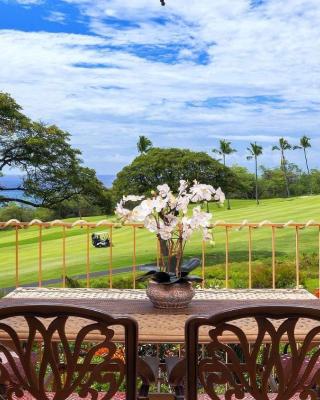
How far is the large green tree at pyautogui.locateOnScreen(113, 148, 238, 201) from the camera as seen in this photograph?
63.0 feet

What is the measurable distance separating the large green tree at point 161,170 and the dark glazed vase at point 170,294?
1627 cm

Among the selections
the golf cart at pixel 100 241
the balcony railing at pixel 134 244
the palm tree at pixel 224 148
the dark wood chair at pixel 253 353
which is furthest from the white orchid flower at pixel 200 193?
the palm tree at pixel 224 148

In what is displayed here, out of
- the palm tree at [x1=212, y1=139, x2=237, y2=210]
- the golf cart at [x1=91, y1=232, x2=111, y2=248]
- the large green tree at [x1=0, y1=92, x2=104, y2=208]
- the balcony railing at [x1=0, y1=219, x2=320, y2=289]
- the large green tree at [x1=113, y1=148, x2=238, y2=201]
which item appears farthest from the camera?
the palm tree at [x1=212, y1=139, x2=237, y2=210]

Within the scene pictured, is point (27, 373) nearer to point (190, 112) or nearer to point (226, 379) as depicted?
point (226, 379)

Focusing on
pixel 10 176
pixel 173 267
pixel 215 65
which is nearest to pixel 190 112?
pixel 215 65

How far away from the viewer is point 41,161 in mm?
12930

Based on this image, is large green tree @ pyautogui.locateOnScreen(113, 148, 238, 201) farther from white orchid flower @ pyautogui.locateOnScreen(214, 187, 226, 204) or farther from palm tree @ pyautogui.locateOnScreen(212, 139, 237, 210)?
white orchid flower @ pyautogui.locateOnScreen(214, 187, 226, 204)

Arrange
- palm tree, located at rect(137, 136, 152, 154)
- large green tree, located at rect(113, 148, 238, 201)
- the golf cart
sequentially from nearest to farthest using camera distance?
large green tree, located at rect(113, 148, 238, 201) → the golf cart → palm tree, located at rect(137, 136, 152, 154)

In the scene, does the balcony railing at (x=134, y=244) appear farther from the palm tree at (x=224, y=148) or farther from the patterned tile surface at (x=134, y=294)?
the palm tree at (x=224, y=148)

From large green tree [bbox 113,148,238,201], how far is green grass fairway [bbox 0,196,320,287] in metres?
2.01

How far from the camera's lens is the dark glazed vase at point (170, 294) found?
2684mm

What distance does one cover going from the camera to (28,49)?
49.1 ft

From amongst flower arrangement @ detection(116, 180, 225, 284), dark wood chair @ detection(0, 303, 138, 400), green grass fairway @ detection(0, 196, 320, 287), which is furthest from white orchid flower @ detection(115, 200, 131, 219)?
green grass fairway @ detection(0, 196, 320, 287)

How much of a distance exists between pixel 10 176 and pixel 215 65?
12415mm
